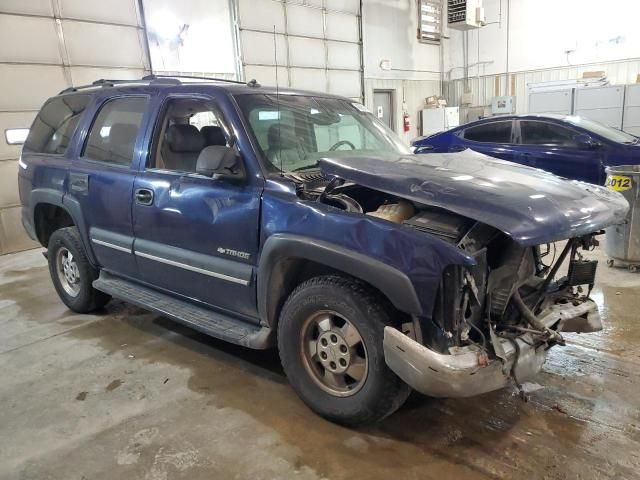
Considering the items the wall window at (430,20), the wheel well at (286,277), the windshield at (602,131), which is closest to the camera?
the wheel well at (286,277)

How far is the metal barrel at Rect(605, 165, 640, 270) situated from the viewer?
4.85 m

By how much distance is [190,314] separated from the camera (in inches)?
124

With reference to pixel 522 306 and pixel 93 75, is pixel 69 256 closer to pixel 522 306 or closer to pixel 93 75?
pixel 522 306

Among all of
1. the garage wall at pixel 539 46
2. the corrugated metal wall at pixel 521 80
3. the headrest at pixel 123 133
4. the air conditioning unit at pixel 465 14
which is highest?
the air conditioning unit at pixel 465 14

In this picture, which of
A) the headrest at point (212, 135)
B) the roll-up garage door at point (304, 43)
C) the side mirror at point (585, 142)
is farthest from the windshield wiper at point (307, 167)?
the roll-up garage door at point (304, 43)

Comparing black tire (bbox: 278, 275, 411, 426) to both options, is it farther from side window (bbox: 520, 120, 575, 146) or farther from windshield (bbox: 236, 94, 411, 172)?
side window (bbox: 520, 120, 575, 146)

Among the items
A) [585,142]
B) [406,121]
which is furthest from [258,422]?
[406,121]

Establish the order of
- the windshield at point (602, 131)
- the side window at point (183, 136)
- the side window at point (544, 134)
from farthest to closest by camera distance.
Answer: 1. the side window at point (544, 134)
2. the windshield at point (602, 131)
3. the side window at point (183, 136)

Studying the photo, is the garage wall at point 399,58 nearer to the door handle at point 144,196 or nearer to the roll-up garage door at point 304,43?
the roll-up garage door at point 304,43

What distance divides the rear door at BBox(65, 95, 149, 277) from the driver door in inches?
6.0

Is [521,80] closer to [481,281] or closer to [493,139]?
[493,139]

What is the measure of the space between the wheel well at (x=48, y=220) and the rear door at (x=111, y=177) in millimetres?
583

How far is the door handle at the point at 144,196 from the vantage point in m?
3.20

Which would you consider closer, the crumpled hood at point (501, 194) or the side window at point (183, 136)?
the crumpled hood at point (501, 194)
